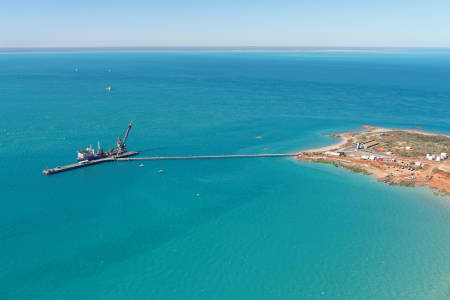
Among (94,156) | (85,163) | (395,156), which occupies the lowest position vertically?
(85,163)

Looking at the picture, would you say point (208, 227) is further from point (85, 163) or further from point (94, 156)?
point (94, 156)

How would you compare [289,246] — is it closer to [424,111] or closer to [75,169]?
[75,169]

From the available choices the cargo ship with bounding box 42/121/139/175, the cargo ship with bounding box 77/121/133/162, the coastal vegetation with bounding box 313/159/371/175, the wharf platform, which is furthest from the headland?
the cargo ship with bounding box 77/121/133/162

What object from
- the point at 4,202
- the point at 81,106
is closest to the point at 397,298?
the point at 4,202

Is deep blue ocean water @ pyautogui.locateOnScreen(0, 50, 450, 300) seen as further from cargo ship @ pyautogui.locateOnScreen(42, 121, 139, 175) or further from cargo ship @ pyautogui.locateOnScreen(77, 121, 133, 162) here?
cargo ship @ pyautogui.locateOnScreen(77, 121, 133, 162)

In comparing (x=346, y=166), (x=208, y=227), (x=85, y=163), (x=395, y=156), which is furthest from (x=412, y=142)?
(x=85, y=163)

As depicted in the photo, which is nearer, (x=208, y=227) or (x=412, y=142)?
(x=208, y=227)

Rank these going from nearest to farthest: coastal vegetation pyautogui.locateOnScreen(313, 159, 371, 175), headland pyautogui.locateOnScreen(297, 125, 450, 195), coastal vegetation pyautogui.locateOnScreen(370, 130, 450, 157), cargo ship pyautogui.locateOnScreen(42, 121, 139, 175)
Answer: headland pyautogui.locateOnScreen(297, 125, 450, 195), cargo ship pyautogui.locateOnScreen(42, 121, 139, 175), coastal vegetation pyautogui.locateOnScreen(313, 159, 371, 175), coastal vegetation pyautogui.locateOnScreen(370, 130, 450, 157)

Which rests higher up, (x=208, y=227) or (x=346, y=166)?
(x=346, y=166)

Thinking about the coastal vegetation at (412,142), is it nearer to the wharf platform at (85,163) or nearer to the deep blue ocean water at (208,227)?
the deep blue ocean water at (208,227)
